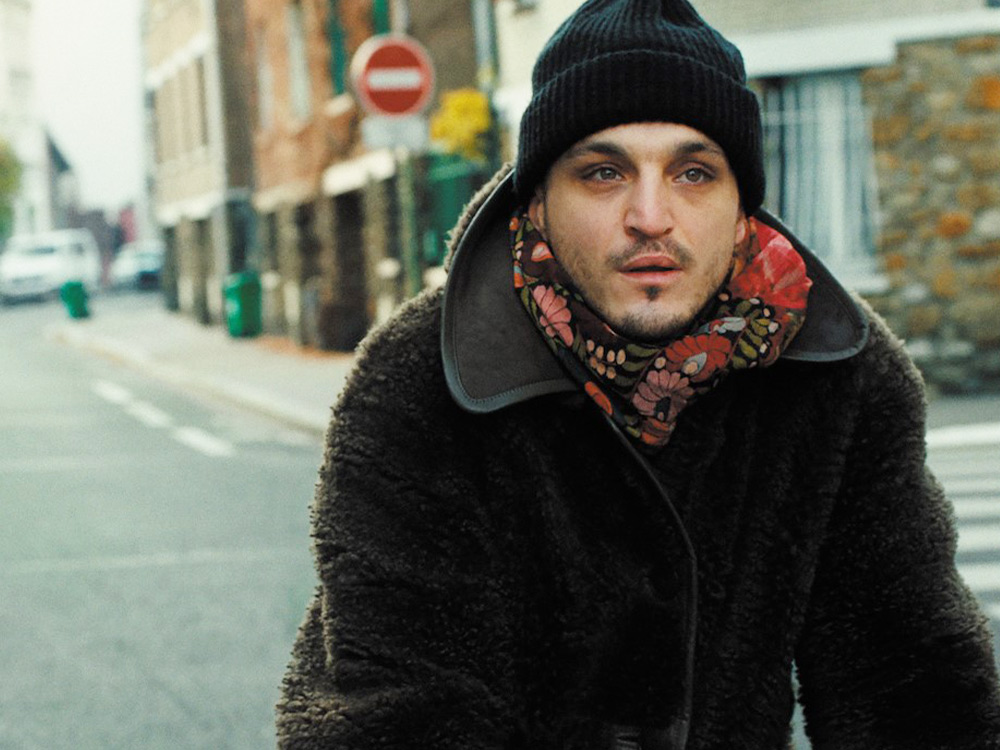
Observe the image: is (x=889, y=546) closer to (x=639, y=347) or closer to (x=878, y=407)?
(x=878, y=407)

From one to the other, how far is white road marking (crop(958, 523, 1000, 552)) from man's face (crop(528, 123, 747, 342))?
20.9ft

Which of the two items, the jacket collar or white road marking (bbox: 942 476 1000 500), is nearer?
the jacket collar

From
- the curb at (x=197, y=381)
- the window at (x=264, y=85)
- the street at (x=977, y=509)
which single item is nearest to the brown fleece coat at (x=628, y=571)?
the street at (x=977, y=509)

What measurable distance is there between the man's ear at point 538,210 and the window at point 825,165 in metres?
13.8

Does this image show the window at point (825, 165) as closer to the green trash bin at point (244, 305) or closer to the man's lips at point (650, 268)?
the man's lips at point (650, 268)

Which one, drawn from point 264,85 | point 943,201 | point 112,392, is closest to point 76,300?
point 264,85

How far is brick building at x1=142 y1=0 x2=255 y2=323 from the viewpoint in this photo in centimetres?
3278

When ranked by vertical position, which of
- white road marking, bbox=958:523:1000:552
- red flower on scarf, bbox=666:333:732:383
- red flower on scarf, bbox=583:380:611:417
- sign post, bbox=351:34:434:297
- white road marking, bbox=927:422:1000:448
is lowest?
white road marking, bbox=927:422:1000:448

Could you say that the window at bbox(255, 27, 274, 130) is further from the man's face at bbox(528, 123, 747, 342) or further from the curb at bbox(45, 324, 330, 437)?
the man's face at bbox(528, 123, 747, 342)

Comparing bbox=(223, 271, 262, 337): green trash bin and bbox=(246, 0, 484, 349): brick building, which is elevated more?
bbox=(246, 0, 484, 349): brick building

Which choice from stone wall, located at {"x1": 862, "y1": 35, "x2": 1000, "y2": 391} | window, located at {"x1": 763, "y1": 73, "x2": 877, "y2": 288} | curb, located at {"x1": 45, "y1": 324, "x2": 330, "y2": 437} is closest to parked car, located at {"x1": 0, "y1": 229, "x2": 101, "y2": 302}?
curb, located at {"x1": 45, "y1": 324, "x2": 330, "y2": 437}

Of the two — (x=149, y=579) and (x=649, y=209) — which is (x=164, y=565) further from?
(x=649, y=209)

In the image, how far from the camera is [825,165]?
621 inches

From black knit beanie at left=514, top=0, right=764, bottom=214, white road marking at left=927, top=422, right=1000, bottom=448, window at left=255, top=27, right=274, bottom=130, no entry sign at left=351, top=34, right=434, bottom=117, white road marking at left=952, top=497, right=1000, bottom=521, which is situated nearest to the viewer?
black knit beanie at left=514, top=0, right=764, bottom=214
